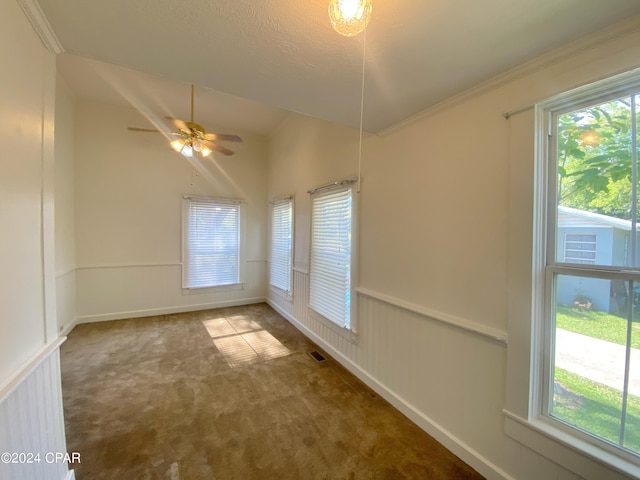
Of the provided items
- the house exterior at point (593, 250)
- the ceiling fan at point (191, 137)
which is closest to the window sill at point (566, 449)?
the house exterior at point (593, 250)

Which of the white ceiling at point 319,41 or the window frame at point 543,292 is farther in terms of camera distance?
the window frame at point 543,292

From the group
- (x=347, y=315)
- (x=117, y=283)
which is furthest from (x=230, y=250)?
(x=347, y=315)

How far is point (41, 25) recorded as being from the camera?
1131mm

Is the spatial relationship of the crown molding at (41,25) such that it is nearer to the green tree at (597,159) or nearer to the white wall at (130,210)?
the green tree at (597,159)

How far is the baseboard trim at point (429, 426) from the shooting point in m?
1.56

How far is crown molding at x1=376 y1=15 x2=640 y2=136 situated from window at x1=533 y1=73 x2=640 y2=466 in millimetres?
178

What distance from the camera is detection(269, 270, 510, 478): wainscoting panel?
1.55m

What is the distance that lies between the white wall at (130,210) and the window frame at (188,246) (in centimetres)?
8

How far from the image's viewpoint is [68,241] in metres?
3.59

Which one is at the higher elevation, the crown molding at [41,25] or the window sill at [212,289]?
the crown molding at [41,25]

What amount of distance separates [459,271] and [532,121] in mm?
913

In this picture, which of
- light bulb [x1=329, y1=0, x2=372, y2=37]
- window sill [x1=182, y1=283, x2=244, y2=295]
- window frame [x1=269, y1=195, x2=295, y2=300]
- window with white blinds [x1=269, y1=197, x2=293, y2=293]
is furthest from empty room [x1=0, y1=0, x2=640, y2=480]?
window sill [x1=182, y1=283, x2=244, y2=295]

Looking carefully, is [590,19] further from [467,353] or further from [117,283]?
[117,283]

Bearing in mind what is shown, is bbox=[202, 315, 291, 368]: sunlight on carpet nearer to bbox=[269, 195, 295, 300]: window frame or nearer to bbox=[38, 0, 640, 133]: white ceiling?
bbox=[269, 195, 295, 300]: window frame
